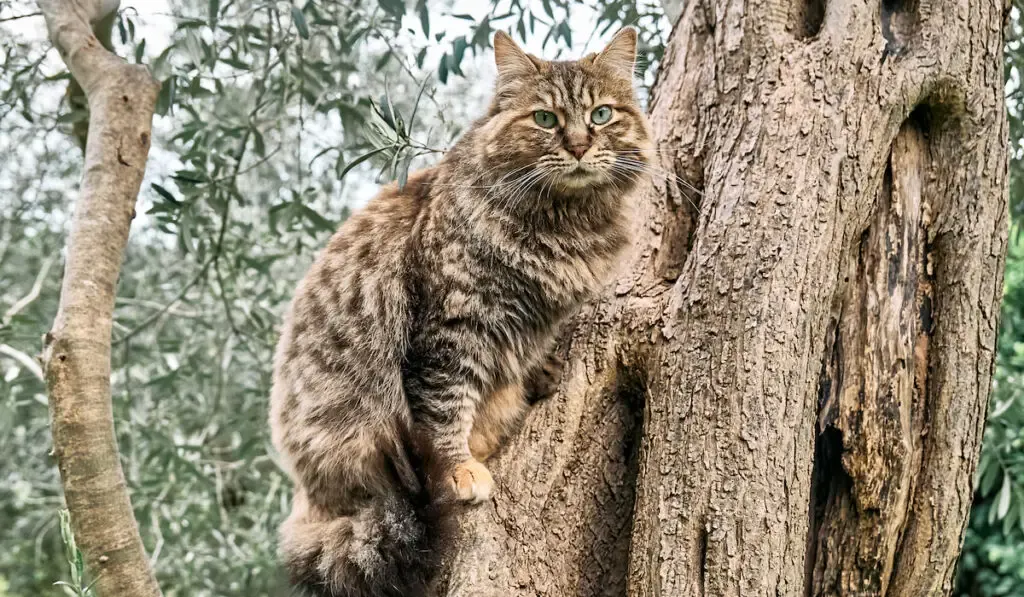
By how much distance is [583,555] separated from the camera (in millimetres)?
2168

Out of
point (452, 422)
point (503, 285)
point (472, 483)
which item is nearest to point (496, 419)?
point (452, 422)

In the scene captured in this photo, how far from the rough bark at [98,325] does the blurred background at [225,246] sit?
0.40 m

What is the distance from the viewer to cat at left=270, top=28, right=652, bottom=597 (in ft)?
7.48

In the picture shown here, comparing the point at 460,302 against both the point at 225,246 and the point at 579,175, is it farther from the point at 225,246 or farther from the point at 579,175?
the point at 225,246

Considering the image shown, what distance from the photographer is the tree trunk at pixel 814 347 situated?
76.7 inches

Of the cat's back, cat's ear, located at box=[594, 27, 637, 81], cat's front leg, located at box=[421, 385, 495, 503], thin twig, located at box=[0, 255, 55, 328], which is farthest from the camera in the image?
thin twig, located at box=[0, 255, 55, 328]

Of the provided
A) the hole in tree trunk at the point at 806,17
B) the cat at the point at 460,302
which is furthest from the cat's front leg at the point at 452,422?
the hole in tree trunk at the point at 806,17

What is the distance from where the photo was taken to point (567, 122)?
7.78 feet

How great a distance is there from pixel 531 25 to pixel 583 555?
219 centimetres

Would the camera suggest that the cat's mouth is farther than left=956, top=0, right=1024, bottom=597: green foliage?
No

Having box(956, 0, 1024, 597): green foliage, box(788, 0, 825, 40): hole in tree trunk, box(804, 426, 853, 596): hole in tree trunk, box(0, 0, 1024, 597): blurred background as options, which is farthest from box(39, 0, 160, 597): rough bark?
box(956, 0, 1024, 597): green foliage

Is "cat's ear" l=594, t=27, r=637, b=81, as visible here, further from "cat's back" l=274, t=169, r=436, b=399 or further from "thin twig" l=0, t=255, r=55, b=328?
"thin twig" l=0, t=255, r=55, b=328

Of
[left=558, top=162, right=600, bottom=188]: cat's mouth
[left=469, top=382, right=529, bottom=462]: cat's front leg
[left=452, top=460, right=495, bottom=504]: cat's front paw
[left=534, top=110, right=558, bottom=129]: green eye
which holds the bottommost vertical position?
[left=452, top=460, right=495, bottom=504]: cat's front paw

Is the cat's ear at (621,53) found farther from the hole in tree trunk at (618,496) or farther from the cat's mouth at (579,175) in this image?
→ the hole in tree trunk at (618,496)
